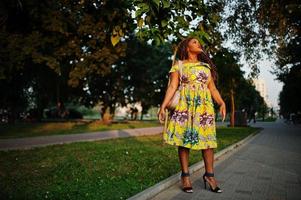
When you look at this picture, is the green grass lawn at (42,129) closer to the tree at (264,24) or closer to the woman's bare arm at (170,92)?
the tree at (264,24)

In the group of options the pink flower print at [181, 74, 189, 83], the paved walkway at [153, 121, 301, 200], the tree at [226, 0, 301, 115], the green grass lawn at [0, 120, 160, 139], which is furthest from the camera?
the green grass lawn at [0, 120, 160, 139]

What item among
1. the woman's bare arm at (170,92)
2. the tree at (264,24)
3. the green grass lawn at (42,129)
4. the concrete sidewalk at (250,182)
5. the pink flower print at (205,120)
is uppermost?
the tree at (264,24)

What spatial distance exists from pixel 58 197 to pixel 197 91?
7.71 ft

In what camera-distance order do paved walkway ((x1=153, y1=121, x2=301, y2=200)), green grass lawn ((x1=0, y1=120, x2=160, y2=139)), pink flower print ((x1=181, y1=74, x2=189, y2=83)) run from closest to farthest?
paved walkway ((x1=153, y1=121, x2=301, y2=200))
pink flower print ((x1=181, y1=74, x2=189, y2=83))
green grass lawn ((x1=0, y1=120, x2=160, y2=139))

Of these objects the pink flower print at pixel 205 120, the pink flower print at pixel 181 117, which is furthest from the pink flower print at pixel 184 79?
the pink flower print at pixel 205 120

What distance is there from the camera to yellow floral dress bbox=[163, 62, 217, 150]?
5.18 metres

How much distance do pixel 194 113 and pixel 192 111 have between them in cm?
4

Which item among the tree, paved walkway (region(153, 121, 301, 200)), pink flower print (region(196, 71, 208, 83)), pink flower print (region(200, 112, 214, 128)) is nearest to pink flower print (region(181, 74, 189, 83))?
pink flower print (region(196, 71, 208, 83))

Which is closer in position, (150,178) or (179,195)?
(179,195)

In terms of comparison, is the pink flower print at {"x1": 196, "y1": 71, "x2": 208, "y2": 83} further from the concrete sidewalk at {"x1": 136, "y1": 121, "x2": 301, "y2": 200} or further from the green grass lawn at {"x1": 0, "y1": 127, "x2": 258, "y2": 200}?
the green grass lawn at {"x1": 0, "y1": 127, "x2": 258, "y2": 200}

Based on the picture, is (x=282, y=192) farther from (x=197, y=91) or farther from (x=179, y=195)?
(x=197, y=91)

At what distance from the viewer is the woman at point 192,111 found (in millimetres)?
5191

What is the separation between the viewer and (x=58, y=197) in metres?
4.91

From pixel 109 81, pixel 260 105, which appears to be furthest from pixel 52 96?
pixel 260 105
